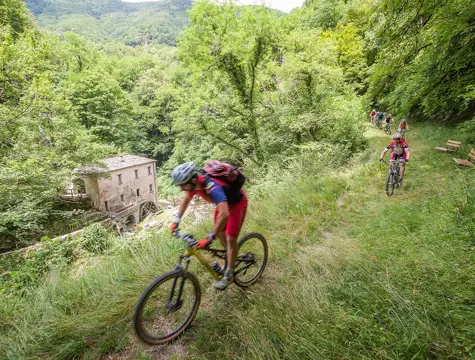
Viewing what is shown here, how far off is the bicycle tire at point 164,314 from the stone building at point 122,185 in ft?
62.7

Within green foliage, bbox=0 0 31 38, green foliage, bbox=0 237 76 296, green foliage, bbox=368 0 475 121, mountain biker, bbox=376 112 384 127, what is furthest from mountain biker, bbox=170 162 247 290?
green foliage, bbox=0 0 31 38

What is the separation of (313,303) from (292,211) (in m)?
3.49

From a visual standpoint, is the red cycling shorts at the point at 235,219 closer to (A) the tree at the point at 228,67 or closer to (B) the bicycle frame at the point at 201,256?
(B) the bicycle frame at the point at 201,256

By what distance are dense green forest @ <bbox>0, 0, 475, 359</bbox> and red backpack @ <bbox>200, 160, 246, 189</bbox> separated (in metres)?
1.54

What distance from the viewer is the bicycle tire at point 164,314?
7.75 feet

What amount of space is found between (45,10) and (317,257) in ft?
667

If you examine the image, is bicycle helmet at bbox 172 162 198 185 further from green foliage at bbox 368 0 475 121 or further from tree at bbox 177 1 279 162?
tree at bbox 177 1 279 162

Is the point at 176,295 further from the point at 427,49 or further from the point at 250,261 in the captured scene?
the point at 427,49

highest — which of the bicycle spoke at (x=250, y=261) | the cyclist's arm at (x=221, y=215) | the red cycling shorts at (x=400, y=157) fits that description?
the cyclist's arm at (x=221, y=215)

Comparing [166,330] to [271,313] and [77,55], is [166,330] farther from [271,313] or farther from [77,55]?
[77,55]

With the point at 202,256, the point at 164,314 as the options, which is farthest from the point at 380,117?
the point at 164,314

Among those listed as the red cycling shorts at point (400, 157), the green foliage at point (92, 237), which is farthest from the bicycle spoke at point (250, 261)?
the green foliage at point (92, 237)

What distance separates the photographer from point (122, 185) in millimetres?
25141

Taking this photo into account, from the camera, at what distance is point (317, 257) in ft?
12.2
